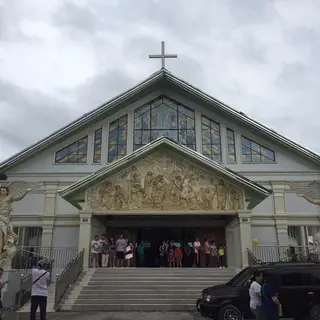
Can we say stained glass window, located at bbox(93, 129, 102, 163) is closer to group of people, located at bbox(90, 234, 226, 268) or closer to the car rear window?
group of people, located at bbox(90, 234, 226, 268)

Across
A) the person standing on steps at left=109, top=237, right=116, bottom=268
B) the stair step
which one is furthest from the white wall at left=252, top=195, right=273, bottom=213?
the stair step

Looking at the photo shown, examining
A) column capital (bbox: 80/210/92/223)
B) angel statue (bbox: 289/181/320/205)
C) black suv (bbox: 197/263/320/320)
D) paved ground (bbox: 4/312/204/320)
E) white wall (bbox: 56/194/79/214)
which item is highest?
white wall (bbox: 56/194/79/214)

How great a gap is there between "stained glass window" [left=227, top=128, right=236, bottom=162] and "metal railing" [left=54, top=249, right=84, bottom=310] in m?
11.6

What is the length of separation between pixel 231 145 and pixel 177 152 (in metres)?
6.20

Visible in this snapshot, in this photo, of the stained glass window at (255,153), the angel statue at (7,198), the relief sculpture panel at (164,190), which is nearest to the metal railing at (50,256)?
the relief sculpture panel at (164,190)

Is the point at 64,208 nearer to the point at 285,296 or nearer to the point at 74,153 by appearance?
the point at 74,153

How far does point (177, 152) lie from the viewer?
21078mm

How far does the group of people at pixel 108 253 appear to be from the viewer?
1920 cm

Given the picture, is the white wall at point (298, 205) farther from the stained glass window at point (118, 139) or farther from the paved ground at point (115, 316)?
the paved ground at point (115, 316)

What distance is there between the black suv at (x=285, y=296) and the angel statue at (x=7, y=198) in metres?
7.70

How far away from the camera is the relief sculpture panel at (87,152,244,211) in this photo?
20312 mm

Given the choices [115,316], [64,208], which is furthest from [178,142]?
[115,316]

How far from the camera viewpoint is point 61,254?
76.9ft

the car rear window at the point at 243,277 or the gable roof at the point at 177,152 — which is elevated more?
the gable roof at the point at 177,152
